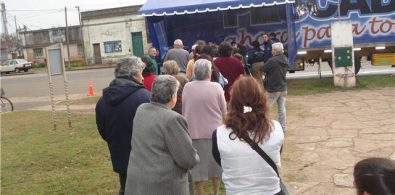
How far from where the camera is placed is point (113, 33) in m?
47.3

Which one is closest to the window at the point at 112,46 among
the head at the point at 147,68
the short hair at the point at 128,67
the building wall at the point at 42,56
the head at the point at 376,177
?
the building wall at the point at 42,56

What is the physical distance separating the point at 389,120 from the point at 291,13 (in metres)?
6.19

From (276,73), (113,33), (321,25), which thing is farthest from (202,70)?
(113,33)

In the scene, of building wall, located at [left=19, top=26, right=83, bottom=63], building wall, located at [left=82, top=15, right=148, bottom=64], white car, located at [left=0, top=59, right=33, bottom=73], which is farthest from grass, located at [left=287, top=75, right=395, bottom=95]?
building wall, located at [left=19, top=26, right=83, bottom=63]

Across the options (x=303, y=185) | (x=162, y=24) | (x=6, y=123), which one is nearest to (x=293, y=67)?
(x=162, y=24)

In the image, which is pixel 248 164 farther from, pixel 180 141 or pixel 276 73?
pixel 276 73

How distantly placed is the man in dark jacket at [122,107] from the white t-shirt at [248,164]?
1.26 metres

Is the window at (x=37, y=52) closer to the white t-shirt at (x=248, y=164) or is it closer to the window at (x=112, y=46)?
the window at (x=112, y=46)

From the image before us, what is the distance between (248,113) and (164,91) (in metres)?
0.82

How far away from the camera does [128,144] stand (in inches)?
175

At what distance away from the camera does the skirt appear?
5.48 m

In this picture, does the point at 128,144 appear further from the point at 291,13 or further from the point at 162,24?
the point at 162,24

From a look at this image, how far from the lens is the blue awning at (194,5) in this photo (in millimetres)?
13555

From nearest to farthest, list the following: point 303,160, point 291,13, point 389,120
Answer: point 303,160 → point 389,120 → point 291,13
